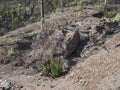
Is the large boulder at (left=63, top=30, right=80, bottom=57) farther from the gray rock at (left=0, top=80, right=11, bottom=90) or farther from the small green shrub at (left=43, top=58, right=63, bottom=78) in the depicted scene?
the gray rock at (left=0, top=80, right=11, bottom=90)

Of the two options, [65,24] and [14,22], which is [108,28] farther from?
[14,22]

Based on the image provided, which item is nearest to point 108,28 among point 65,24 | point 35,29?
point 65,24

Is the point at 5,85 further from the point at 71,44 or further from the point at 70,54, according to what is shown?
the point at 71,44

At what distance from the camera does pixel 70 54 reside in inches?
605

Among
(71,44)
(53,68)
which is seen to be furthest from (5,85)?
(71,44)

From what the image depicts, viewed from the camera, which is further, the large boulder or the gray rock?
the large boulder

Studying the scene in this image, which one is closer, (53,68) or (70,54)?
(53,68)

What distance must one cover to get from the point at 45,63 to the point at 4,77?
2.03 m

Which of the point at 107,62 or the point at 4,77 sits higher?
the point at 107,62

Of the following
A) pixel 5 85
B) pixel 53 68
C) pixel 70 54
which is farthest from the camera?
pixel 70 54

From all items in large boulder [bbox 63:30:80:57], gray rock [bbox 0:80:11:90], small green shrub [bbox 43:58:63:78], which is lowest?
gray rock [bbox 0:80:11:90]

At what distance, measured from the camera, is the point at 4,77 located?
46.9 ft

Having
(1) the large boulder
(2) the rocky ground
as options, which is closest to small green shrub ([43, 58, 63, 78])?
(2) the rocky ground

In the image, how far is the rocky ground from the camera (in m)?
12.5
